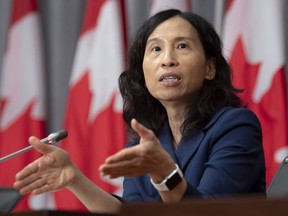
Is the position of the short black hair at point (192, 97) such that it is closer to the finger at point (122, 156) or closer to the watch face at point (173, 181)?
the watch face at point (173, 181)

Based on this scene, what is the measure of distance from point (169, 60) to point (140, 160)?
72 cm

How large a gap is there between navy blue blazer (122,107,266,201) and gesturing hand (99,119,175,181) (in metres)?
0.27

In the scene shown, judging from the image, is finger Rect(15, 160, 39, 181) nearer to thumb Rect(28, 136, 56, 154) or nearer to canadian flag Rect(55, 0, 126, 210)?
thumb Rect(28, 136, 56, 154)

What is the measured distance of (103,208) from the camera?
81.0 inches

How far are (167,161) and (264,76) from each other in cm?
186

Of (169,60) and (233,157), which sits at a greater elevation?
(169,60)

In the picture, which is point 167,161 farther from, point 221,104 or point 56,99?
point 56,99

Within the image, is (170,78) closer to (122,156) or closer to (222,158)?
(222,158)

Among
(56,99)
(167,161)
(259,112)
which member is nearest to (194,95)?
(167,161)

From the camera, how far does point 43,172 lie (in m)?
1.87

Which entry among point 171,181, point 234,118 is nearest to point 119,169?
point 171,181

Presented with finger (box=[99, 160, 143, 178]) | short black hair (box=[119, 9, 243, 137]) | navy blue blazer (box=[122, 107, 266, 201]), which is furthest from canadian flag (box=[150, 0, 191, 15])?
finger (box=[99, 160, 143, 178])

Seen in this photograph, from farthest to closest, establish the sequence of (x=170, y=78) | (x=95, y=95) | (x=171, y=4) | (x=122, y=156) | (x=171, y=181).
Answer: (x=95, y=95), (x=171, y=4), (x=170, y=78), (x=171, y=181), (x=122, y=156)

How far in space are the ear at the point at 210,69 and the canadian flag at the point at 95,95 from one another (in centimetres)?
130
